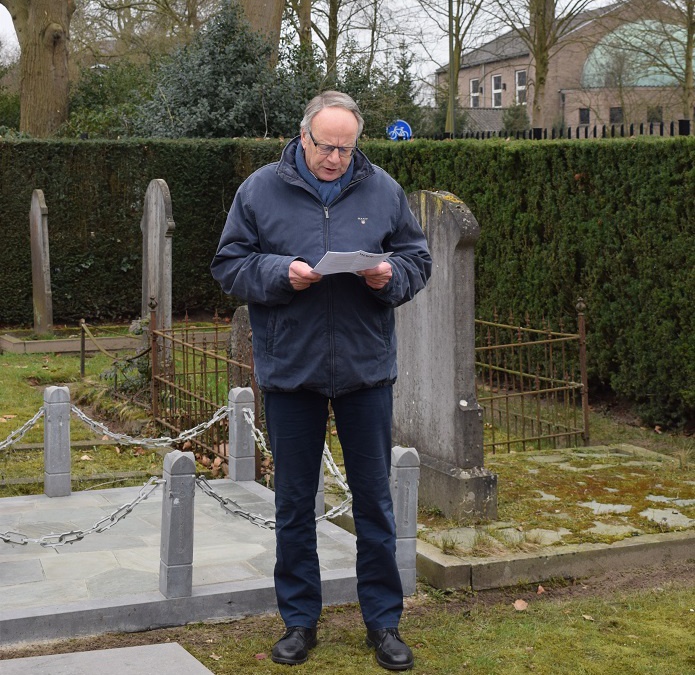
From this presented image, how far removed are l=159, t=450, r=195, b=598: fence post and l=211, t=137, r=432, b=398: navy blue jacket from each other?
2.71 feet

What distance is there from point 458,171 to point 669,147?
3.43 m

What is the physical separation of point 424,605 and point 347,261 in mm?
2089

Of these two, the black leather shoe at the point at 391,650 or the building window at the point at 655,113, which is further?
the building window at the point at 655,113

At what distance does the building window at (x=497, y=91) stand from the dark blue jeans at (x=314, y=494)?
57.7 meters

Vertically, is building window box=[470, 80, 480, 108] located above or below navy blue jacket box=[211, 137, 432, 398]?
above

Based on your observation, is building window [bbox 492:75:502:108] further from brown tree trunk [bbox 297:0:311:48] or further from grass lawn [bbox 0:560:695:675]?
grass lawn [bbox 0:560:695:675]

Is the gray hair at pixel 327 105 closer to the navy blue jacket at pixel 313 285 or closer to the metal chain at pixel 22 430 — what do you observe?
the navy blue jacket at pixel 313 285

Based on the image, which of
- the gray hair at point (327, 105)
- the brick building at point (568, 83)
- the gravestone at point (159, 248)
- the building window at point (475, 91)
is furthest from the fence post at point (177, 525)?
the building window at point (475, 91)

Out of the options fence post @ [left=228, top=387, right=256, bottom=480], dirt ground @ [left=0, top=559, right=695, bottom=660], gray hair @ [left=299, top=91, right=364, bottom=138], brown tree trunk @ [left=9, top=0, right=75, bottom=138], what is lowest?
dirt ground @ [left=0, top=559, right=695, bottom=660]

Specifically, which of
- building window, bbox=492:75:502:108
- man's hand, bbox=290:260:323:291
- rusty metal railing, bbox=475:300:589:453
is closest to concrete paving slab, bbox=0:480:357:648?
man's hand, bbox=290:260:323:291

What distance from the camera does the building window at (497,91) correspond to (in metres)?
60.2

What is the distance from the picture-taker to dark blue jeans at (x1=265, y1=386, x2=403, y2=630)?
4.39m

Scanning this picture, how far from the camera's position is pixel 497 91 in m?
60.7

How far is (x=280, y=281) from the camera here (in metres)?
4.13
